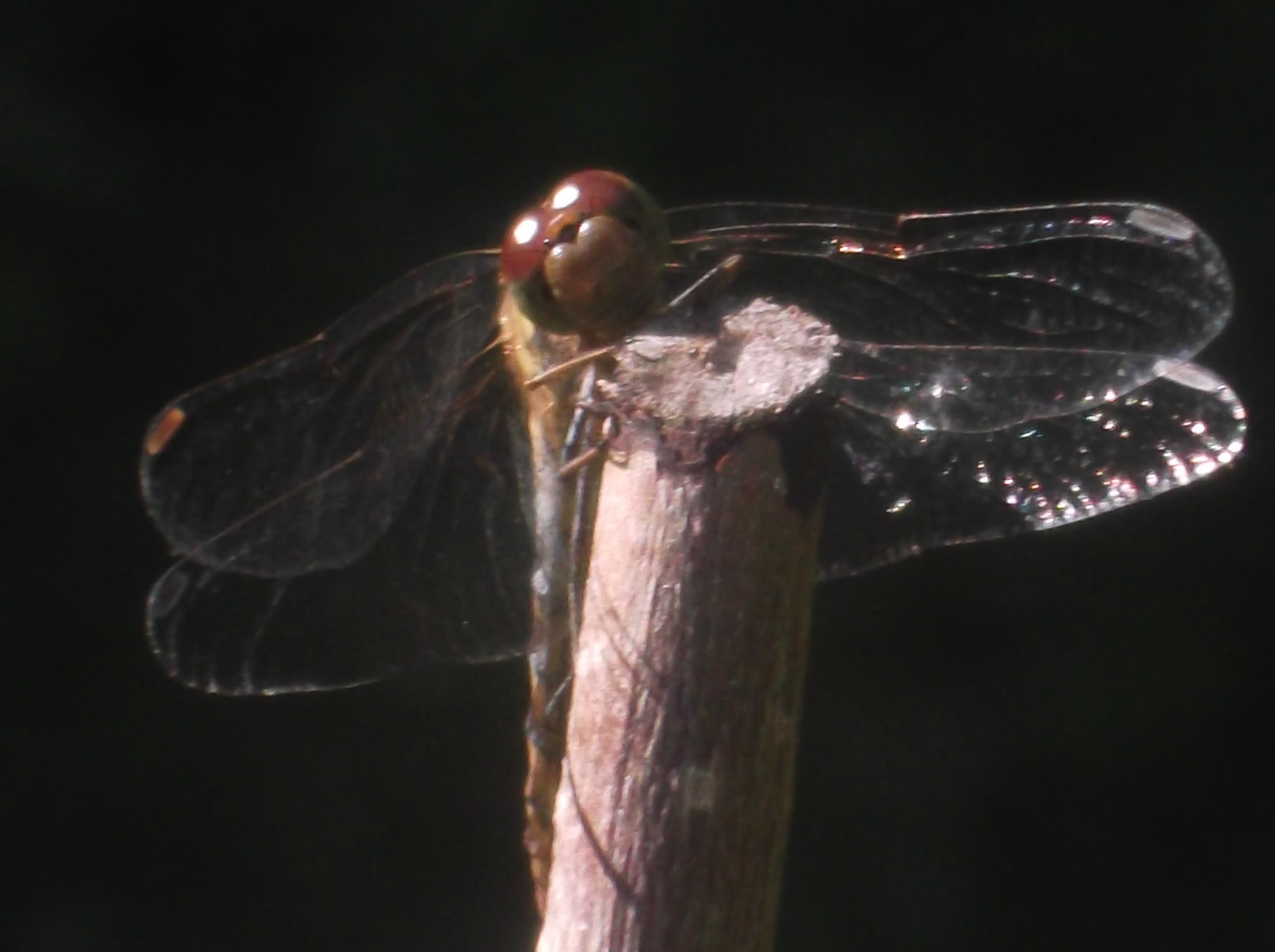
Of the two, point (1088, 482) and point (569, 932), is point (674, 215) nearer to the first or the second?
point (1088, 482)

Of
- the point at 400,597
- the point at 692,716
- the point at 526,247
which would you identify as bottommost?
the point at 692,716

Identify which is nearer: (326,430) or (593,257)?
(593,257)

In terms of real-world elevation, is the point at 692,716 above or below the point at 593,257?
below

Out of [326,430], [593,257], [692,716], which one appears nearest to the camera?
[692,716]

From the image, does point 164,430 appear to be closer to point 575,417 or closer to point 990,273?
point 575,417

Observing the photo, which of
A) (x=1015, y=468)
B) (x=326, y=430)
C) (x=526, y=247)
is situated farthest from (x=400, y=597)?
(x=1015, y=468)

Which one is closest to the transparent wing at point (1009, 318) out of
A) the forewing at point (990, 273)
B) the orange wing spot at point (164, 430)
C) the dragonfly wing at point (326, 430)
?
the forewing at point (990, 273)

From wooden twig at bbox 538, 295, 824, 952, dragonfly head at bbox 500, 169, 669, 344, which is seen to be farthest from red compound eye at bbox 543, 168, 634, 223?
wooden twig at bbox 538, 295, 824, 952

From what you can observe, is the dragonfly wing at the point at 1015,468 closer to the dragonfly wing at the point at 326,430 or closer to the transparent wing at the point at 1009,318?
the transparent wing at the point at 1009,318
